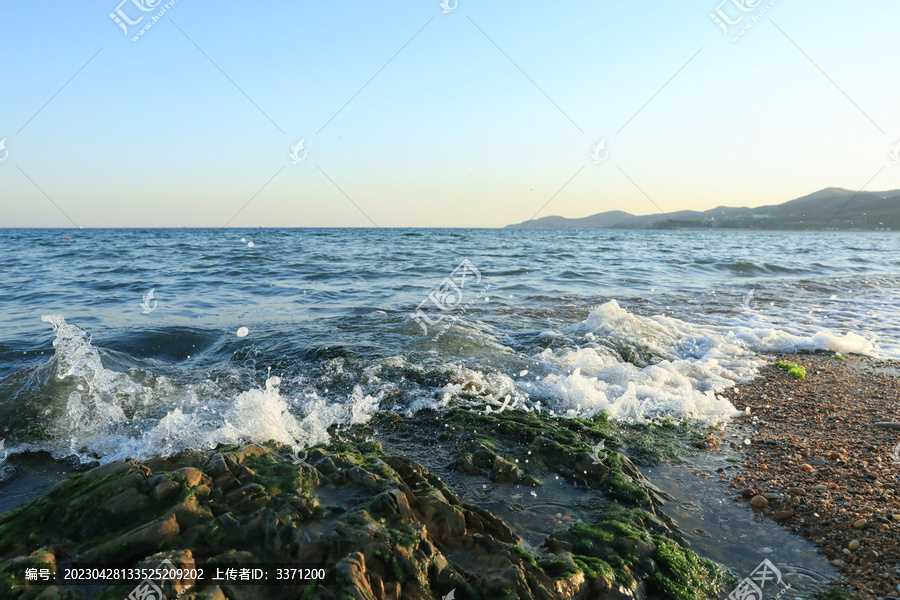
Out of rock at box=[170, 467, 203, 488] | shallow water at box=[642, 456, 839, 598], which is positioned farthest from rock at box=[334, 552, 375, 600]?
shallow water at box=[642, 456, 839, 598]

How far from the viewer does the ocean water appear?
5164mm

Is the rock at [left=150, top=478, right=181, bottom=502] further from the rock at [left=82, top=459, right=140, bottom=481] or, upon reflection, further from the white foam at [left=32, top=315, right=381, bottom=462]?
the white foam at [left=32, top=315, right=381, bottom=462]

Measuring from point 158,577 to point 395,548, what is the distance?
1084mm

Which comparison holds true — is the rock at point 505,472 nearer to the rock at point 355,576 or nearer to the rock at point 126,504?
the rock at point 355,576

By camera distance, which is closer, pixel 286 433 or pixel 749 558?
pixel 749 558

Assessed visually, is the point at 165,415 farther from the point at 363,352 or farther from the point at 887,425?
the point at 887,425

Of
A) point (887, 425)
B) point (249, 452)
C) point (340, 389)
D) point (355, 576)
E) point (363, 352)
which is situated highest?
point (249, 452)

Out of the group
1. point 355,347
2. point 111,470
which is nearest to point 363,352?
point 355,347

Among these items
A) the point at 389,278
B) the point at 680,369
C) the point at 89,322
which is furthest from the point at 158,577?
the point at 389,278

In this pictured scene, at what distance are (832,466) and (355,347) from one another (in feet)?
20.6

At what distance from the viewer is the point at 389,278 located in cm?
1792

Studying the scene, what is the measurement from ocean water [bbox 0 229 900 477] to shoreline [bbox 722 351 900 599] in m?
0.58

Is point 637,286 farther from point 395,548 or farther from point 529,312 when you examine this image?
point 395,548

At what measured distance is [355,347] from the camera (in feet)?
26.3
